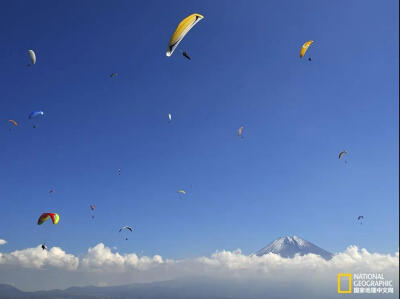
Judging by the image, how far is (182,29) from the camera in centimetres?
2752

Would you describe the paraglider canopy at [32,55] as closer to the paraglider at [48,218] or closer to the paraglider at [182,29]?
the paraglider at [48,218]

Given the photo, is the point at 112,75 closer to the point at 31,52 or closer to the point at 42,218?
the point at 31,52

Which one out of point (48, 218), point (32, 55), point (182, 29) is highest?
point (32, 55)

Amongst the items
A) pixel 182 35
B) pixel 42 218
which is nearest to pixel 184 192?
pixel 42 218

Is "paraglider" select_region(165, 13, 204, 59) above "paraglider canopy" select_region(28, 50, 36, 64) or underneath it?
underneath

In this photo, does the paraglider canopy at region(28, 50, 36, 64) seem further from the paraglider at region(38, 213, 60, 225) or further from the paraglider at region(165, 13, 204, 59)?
the paraglider at region(165, 13, 204, 59)

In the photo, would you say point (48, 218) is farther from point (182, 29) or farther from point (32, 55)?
point (182, 29)

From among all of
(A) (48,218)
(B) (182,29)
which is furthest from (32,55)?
(B) (182,29)

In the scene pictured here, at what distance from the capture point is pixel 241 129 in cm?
6031

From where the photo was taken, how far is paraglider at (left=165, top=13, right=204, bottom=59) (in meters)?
26.4

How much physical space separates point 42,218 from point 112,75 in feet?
84.9

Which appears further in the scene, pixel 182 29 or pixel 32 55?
pixel 32 55

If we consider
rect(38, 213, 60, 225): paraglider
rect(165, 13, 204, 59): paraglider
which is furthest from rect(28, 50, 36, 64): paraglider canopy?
rect(165, 13, 204, 59): paraglider

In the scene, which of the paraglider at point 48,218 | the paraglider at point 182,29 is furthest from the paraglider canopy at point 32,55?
the paraglider at point 182,29
